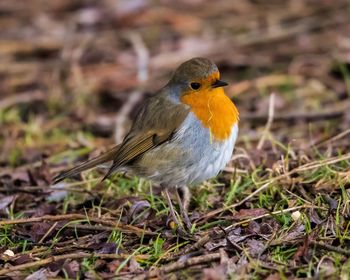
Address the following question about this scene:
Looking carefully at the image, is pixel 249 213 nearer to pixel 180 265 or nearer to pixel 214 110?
pixel 214 110

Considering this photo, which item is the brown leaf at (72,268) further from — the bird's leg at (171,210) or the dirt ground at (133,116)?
the bird's leg at (171,210)

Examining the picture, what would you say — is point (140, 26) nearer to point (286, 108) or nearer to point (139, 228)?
point (286, 108)

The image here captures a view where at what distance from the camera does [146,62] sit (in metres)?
7.47

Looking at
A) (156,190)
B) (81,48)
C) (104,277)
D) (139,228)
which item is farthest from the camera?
(81,48)

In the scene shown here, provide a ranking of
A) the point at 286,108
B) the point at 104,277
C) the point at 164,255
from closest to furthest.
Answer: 1. the point at 104,277
2. the point at 164,255
3. the point at 286,108

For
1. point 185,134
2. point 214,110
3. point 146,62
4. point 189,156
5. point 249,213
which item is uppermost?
point 214,110

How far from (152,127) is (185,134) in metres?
0.25

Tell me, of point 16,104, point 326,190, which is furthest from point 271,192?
point 16,104

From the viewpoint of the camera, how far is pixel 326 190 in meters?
4.32

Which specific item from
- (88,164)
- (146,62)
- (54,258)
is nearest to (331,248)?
(54,258)

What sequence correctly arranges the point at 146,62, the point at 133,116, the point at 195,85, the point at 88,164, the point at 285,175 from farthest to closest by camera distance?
the point at 146,62 → the point at 133,116 → the point at 88,164 → the point at 285,175 → the point at 195,85

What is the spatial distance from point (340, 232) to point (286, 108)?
107 inches

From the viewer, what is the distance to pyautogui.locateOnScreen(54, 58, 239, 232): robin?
419 centimetres

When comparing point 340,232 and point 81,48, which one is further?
point 81,48
